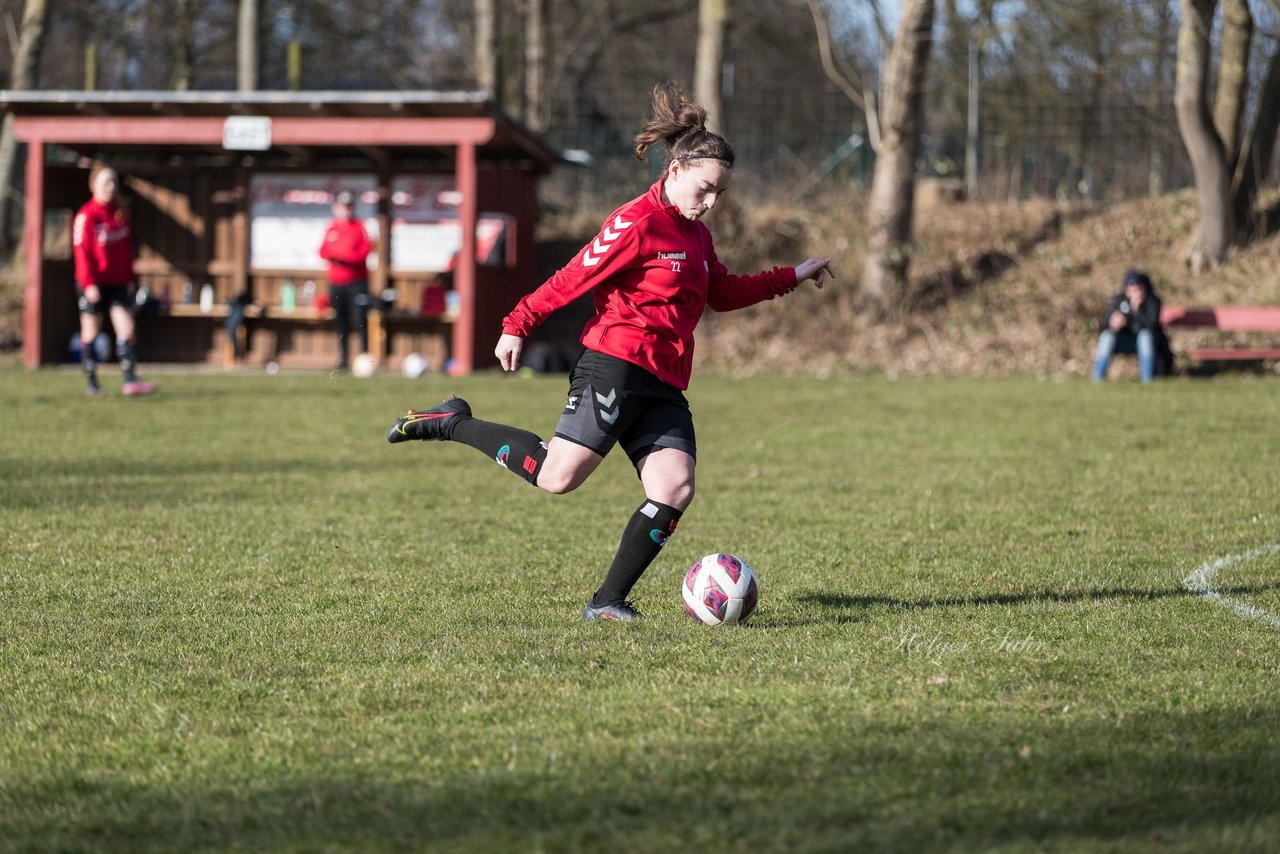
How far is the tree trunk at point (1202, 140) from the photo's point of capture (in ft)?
64.0

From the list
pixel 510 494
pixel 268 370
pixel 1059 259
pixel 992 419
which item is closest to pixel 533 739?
pixel 510 494

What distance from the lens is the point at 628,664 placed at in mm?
4918

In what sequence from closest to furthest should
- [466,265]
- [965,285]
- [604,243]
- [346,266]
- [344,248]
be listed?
1. [604,243]
2. [344,248]
3. [346,266]
4. [466,265]
5. [965,285]

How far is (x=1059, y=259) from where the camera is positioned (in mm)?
22922

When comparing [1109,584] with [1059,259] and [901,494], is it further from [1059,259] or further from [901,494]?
[1059,259]

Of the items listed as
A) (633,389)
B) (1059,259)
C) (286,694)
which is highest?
(1059,259)

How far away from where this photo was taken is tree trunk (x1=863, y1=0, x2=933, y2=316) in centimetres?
2100

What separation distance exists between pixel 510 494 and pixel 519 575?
9.54 ft

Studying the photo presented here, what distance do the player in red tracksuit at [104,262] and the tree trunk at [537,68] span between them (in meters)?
15.1

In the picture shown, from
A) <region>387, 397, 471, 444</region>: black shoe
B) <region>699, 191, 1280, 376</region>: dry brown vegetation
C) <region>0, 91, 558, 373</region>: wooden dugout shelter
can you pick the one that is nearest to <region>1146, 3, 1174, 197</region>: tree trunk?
<region>699, 191, 1280, 376</region>: dry brown vegetation

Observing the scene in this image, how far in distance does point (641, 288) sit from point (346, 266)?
1402cm

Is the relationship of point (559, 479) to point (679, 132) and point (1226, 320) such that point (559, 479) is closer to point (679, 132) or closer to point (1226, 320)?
point (679, 132)

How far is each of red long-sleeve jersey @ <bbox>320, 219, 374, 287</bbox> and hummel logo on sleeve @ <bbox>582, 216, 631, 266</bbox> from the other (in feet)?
45.6

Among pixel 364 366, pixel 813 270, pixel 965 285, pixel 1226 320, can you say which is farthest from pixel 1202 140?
pixel 813 270
